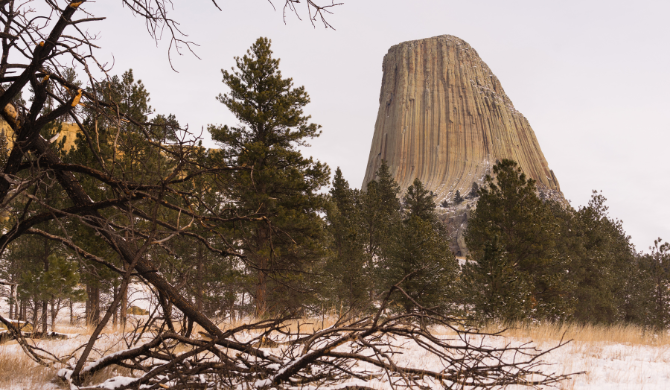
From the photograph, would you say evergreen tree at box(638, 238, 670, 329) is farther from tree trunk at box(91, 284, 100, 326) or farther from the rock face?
the rock face

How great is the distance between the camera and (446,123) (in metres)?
82.1

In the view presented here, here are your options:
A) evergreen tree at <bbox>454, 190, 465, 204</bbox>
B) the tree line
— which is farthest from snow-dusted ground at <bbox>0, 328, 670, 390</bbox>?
evergreen tree at <bbox>454, 190, 465, 204</bbox>

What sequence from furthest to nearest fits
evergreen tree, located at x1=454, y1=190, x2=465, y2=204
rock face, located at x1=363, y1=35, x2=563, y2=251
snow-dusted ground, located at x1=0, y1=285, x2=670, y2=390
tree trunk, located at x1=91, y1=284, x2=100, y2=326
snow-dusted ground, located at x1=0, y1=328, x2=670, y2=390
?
rock face, located at x1=363, y1=35, x2=563, y2=251
evergreen tree, located at x1=454, y1=190, x2=465, y2=204
tree trunk, located at x1=91, y1=284, x2=100, y2=326
snow-dusted ground, located at x1=0, y1=328, x2=670, y2=390
snow-dusted ground, located at x1=0, y1=285, x2=670, y2=390

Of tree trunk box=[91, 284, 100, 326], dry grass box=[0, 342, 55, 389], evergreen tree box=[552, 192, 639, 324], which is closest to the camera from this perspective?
dry grass box=[0, 342, 55, 389]

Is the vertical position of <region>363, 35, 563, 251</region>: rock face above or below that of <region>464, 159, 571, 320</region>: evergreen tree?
above

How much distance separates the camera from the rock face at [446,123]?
78.2 m

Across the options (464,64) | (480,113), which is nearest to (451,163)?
(480,113)

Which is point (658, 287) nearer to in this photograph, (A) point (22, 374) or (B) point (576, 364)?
(B) point (576, 364)

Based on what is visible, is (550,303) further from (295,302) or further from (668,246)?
(668,246)

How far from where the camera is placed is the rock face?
78250 mm

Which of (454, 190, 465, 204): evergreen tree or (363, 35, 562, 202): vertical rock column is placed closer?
(454, 190, 465, 204): evergreen tree

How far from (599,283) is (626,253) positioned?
11.3 m

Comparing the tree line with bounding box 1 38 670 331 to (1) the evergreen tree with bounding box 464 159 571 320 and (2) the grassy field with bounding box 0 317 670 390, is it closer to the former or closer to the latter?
(1) the evergreen tree with bounding box 464 159 571 320

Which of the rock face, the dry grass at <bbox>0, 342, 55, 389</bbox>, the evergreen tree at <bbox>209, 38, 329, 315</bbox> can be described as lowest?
the dry grass at <bbox>0, 342, 55, 389</bbox>
